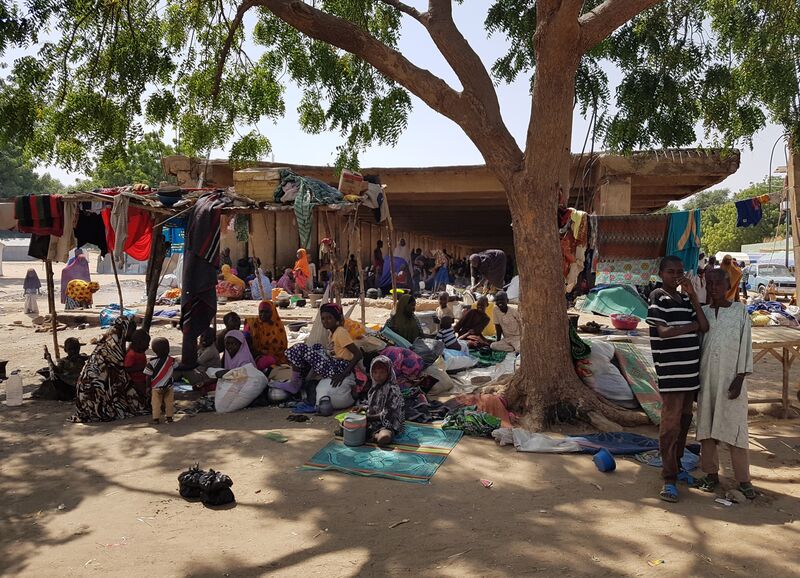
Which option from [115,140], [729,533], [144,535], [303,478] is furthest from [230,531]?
[115,140]

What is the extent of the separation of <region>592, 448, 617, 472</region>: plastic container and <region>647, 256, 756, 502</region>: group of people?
1.66ft

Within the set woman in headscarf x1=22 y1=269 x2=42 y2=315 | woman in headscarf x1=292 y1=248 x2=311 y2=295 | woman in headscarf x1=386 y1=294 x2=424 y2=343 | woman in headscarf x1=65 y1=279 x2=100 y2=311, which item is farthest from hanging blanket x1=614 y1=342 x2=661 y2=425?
woman in headscarf x1=22 y1=269 x2=42 y2=315

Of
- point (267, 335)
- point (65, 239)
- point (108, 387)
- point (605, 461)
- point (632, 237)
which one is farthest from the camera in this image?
point (65, 239)

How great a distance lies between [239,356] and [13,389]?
8.16 ft

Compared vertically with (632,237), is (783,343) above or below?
below

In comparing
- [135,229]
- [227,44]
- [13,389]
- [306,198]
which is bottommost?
[13,389]

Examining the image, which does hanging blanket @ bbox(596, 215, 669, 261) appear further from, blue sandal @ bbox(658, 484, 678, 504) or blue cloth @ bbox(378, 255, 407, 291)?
blue cloth @ bbox(378, 255, 407, 291)

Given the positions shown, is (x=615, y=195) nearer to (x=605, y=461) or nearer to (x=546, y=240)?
(x=546, y=240)

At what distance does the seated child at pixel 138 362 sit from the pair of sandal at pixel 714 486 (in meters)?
5.14

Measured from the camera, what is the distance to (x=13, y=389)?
7008 millimetres

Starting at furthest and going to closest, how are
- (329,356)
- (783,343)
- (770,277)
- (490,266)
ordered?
(770,277) → (490,266) → (329,356) → (783,343)

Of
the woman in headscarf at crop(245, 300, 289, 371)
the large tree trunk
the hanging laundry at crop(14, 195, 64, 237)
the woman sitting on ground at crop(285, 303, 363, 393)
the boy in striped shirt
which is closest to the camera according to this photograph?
the boy in striped shirt

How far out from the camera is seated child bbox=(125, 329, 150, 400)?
642 cm

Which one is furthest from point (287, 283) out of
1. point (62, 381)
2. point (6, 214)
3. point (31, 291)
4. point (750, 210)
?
point (750, 210)
